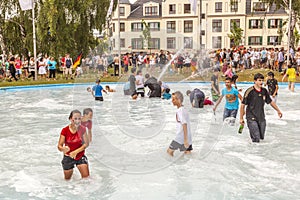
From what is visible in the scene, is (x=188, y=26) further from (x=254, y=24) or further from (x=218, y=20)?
(x=254, y=24)

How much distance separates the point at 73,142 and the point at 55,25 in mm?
20438

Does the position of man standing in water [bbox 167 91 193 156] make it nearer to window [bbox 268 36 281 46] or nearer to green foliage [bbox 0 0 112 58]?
green foliage [bbox 0 0 112 58]

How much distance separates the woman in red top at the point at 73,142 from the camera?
18.6 ft

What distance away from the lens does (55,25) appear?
24.8m

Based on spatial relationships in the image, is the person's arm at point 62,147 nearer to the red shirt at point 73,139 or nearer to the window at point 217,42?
the red shirt at point 73,139

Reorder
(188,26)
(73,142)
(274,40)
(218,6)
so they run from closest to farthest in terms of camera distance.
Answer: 1. (73,142)
2. (274,40)
3. (218,6)
4. (188,26)

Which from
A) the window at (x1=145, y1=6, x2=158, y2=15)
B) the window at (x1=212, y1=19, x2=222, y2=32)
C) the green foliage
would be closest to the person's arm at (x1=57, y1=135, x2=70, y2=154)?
the green foliage

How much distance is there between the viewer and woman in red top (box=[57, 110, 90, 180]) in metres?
5.67

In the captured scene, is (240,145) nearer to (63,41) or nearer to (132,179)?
(132,179)

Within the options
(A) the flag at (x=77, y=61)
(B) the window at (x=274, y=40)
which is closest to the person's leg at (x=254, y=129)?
(A) the flag at (x=77, y=61)

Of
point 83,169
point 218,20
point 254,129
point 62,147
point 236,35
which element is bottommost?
point 83,169

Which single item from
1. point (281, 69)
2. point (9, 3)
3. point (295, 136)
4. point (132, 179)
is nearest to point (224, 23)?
point (281, 69)

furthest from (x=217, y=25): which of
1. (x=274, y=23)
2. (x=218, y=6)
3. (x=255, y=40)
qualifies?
(x=274, y=23)

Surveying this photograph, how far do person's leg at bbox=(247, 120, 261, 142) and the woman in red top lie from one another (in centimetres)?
366
